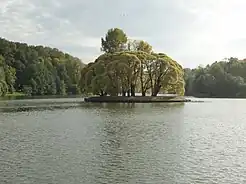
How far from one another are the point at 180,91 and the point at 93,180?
59.2 m

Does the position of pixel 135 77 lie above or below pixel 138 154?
above

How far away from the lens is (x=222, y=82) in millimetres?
105938

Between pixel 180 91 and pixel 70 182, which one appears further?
pixel 180 91

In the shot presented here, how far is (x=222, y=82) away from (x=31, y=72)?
181ft

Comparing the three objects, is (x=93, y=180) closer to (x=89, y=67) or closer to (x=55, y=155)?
(x=55, y=155)

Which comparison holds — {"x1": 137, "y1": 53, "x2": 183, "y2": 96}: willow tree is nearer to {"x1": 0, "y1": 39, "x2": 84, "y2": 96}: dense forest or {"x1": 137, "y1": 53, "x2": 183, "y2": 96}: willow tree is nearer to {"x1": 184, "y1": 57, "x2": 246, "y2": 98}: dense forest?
{"x1": 184, "y1": 57, "x2": 246, "y2": 98}: dense forest

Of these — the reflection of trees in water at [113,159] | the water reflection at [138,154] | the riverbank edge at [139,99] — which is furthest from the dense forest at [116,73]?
the reflection of trees in water at [113,159]

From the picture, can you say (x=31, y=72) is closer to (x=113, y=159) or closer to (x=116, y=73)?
(x=116, y=73)

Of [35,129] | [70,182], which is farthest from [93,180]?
[35,129]

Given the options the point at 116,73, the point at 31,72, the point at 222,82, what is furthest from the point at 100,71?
the point at 31,72

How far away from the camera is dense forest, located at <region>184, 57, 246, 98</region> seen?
4085 inches

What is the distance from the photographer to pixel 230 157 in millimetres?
17406

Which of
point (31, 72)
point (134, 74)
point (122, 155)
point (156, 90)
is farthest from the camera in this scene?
point (31, 72)

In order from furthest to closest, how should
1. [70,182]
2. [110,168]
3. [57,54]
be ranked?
[57,54] → [110,168] → [70,182]
